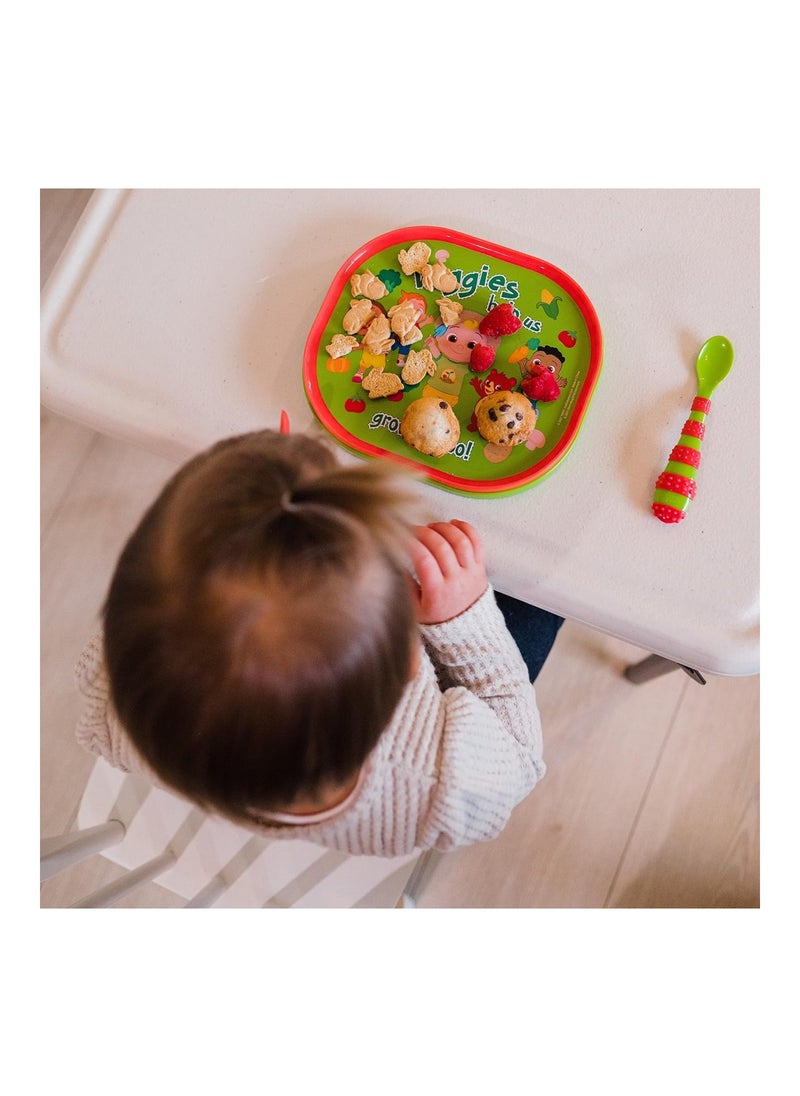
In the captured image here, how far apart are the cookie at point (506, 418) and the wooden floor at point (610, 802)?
54 centimetres

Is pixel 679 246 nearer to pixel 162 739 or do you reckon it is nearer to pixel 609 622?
pixel 609 622

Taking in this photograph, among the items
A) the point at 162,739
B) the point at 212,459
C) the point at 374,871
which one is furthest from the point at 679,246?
the point at 374,871

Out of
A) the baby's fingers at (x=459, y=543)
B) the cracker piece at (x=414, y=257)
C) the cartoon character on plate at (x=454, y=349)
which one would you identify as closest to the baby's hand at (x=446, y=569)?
the baby's fingers at (x=459, y=543)

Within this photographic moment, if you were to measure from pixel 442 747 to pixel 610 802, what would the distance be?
1.90 ft

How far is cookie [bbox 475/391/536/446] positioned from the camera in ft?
1.86

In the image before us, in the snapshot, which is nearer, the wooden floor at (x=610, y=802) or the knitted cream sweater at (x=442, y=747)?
the knitted cream sweater at (x=442, y=747)

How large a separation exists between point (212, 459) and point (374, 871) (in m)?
0.51

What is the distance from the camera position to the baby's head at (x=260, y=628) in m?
0.39

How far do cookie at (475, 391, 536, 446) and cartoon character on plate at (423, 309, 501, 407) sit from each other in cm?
3

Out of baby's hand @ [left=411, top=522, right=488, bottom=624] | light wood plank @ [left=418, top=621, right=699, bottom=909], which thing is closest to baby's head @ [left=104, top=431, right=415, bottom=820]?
baby's hand @ [left=411, top=522, right=488, bottom=624]

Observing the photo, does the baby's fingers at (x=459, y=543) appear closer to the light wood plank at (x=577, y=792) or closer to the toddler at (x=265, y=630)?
the toddler at (x=265, y=630)

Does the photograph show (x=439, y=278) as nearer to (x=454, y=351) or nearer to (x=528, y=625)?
(x=454, y=351)

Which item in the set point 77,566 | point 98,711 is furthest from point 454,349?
point 77,566

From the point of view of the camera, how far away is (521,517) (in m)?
0.57
